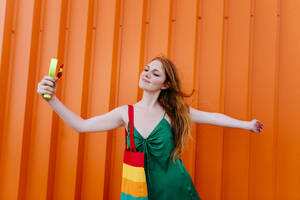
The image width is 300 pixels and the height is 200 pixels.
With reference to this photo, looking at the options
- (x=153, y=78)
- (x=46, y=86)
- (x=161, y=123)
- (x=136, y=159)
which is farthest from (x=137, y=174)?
(x=46, y=86)

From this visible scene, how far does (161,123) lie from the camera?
5.09 ft

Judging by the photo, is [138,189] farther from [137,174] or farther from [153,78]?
[153,78]

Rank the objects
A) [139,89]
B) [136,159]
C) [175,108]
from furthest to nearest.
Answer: [139,89] → [175,108] → [136,159]

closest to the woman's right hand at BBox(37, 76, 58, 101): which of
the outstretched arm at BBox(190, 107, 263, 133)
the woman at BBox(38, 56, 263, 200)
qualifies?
the woman at BBox(38, 56, 263, 200)

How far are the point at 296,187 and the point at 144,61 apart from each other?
1640 mm

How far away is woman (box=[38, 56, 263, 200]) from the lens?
1468 mm

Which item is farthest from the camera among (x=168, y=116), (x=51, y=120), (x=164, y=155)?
(x=51, y=120)

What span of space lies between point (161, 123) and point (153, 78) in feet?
1.04

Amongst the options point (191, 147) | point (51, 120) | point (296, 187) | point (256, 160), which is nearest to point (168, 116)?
point (191, 147)

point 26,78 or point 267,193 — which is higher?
point 26,78

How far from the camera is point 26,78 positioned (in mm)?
2023

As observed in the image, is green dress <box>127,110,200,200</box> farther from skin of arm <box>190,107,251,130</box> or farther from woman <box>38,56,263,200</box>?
skin of arm <box>190,107,251,130</box>

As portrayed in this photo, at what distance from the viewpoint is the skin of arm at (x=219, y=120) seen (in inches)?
63.1

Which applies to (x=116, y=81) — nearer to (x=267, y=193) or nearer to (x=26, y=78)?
(x=26, y=78)
